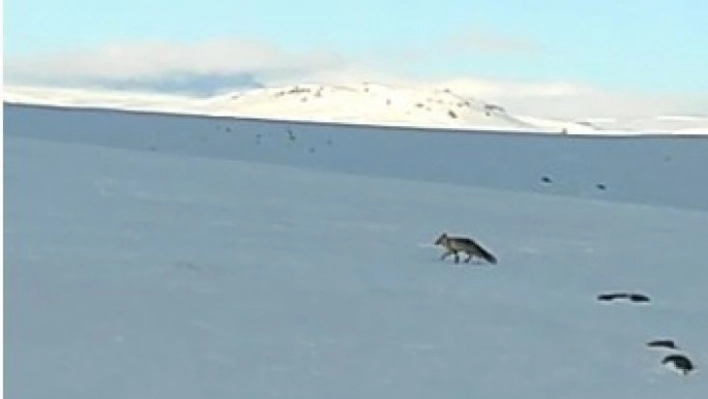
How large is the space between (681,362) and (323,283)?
5.94 ft

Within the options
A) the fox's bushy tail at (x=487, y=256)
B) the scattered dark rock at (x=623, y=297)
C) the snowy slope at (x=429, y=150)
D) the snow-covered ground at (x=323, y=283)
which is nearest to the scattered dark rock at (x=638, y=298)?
the scattered dark rock at (x=623, y=297)

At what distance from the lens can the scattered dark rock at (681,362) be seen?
665cm

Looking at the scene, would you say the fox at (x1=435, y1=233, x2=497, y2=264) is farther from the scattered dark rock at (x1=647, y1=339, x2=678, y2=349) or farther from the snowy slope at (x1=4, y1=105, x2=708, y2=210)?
the snowy slope at (x1=4, y1=105, x2=708, y2=210)

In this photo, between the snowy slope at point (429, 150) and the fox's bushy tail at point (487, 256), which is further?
the snowy slope at point (429, 150)

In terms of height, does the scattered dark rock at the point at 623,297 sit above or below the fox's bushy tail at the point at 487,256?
below

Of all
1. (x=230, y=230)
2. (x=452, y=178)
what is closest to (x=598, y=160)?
(x=452, y=178)

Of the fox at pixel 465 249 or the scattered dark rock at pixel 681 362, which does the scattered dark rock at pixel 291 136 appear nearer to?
the fox at pixel 465 249

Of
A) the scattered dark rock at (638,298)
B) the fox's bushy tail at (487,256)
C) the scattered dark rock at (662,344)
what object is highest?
the fox's bushy tail at (487,256)

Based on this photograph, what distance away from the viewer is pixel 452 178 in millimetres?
15930

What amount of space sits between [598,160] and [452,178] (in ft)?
9.81

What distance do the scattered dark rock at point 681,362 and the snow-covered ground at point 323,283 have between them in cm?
4

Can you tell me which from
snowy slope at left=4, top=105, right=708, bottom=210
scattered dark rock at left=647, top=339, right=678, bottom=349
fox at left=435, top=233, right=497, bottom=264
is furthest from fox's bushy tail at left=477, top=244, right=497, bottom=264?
snowy slope at left=4, top=105, right=708, bottom=210

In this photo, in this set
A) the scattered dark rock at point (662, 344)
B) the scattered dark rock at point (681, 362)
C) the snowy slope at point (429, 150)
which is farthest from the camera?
the snowy slope at point (429, 150)

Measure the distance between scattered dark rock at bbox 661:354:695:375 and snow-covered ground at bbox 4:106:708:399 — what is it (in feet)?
0.14
